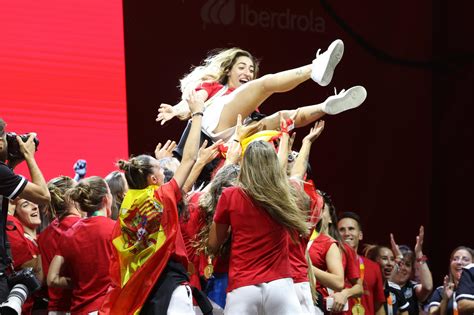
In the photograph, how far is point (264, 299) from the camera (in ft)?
15.3

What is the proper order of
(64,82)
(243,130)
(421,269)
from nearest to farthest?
(243,130), (64,82), (421,269)

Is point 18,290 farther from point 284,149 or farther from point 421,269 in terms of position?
point 421,269

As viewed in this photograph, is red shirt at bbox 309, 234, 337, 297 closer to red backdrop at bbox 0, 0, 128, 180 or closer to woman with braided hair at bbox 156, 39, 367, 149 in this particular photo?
woman with braided hair at bbox 156, 39, 367, 149

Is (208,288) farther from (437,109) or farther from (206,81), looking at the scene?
(437,109)

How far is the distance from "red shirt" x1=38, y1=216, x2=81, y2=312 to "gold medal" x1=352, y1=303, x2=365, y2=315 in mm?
2023

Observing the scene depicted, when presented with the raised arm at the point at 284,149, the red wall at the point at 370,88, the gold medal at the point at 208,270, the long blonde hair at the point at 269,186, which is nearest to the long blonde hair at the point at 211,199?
the gold medal at the point at 208,270

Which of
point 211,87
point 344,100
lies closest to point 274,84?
point 344,100

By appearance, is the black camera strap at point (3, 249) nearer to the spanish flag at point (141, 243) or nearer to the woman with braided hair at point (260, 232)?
the spanish flag at point (141, 243)

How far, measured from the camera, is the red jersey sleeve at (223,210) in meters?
4.68

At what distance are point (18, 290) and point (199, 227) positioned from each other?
988 mm

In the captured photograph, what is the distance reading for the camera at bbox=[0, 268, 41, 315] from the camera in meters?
4.43

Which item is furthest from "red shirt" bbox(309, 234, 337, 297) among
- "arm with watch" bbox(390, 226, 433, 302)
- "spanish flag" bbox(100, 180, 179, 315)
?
"arm with watch" bbox(390, 226, 433, 302)

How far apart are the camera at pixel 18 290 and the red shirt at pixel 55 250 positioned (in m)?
0.64

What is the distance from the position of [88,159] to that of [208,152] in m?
2.53
